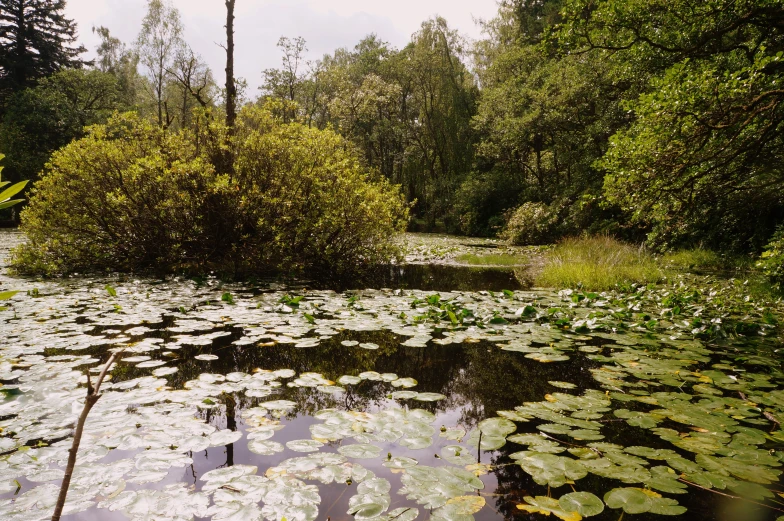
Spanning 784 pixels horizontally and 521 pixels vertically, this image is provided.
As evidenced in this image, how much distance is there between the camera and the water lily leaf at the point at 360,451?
2.24m

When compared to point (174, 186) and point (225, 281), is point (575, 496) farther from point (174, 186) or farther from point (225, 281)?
point (174, 186)

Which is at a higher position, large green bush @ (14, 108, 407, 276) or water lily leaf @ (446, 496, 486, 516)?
large green bush @ (14, 108, 407, 276)

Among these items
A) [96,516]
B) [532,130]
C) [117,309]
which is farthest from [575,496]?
[532,130]

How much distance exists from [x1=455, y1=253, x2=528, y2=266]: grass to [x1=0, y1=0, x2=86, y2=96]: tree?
2977cm

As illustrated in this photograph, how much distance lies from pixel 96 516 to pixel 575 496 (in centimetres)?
213

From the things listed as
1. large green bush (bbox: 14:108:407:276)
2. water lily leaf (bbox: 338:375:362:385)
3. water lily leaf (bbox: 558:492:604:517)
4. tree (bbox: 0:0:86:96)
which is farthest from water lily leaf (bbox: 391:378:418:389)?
tree (bbox: 0:0:86:96)

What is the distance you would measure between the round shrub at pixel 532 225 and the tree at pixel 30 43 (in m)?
30.0

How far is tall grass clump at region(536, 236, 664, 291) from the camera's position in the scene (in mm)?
8320

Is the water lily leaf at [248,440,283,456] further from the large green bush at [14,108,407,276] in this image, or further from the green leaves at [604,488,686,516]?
the large green bush at [14,108,407,276]

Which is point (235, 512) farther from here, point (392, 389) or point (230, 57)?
point (230, 57)

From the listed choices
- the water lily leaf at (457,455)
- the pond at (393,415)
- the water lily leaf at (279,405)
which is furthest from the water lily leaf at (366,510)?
the water lily leaf at (279,405)

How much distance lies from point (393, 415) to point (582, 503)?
1239 mm

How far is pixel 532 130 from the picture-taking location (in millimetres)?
18797

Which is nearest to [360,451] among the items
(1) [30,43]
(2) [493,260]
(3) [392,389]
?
(3) [392,389]
